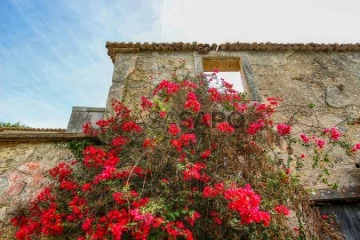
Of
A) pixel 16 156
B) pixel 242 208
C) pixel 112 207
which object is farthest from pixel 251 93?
pixel 16 156

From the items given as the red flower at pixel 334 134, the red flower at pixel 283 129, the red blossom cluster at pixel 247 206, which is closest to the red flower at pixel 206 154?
the red blossom cluster at pixel 247 206

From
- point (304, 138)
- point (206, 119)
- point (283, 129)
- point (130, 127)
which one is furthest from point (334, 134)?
point (130, 127)

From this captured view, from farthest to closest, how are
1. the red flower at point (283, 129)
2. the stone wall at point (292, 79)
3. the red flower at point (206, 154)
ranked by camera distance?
the stone wall at point (292, 79), the red flower at point (283, 129), the red flower at point (206, 154)

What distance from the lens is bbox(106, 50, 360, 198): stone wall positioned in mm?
5320

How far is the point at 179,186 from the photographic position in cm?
335

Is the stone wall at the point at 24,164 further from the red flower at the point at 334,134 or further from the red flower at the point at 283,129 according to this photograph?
the red flower at the point at 334,134

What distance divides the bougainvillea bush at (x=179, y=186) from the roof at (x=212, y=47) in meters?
1.98

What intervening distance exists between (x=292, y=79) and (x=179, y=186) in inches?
167

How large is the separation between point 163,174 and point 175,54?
12.0 feet

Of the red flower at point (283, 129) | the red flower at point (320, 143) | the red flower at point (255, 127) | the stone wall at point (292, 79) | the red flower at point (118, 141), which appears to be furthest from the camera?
the stone wall at point (292, 79)

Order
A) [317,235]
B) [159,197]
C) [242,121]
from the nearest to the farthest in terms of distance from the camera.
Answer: [159,197]
[317,235]
[242,121]

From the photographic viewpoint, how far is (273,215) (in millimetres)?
3490

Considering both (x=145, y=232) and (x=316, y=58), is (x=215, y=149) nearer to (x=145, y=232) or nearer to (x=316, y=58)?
(x=145, y=232)

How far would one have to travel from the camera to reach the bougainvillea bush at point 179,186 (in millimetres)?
2938
